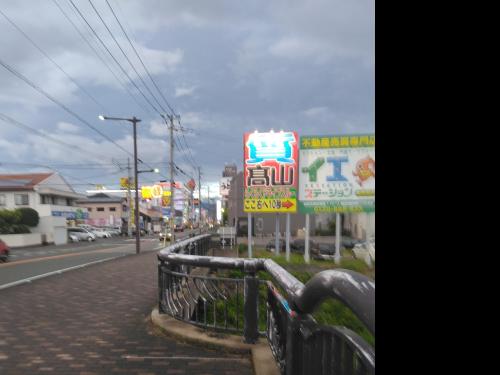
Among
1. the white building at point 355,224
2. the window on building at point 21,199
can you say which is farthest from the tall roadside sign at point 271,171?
the window on building at point 21,199

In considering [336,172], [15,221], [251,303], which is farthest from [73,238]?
[251,303]

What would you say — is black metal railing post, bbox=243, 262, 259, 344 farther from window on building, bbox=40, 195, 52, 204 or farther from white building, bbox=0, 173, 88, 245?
window on building, bbox=40, 195, 52, 204

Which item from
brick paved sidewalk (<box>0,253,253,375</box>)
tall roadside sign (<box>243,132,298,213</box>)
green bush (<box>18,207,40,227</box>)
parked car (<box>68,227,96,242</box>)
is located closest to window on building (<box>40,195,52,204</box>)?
green bush (<box>18,207,40,227</box>)

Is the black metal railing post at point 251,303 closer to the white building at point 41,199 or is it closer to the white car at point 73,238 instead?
the white building at point 41,199

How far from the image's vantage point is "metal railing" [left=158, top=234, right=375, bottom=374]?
5.47 feet

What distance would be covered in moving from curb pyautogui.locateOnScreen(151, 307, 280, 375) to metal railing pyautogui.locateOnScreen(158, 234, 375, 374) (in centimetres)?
10

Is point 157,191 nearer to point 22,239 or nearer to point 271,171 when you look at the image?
point 22,239

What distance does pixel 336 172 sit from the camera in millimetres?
21672

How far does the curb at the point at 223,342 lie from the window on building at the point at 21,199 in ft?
161

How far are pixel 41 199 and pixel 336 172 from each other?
132 feet
